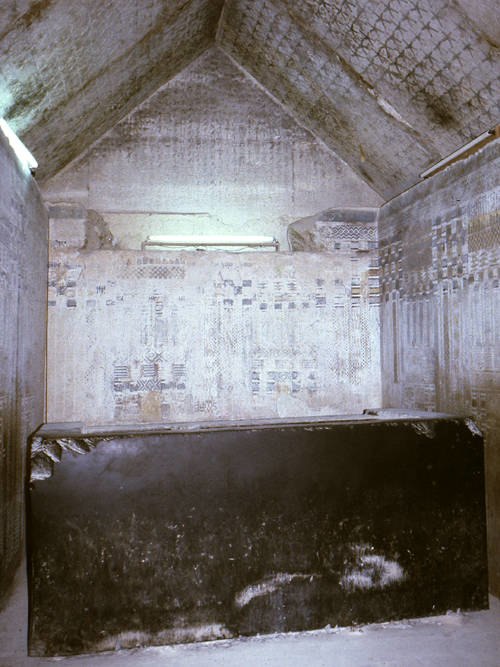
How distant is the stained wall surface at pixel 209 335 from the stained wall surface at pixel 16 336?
0.32 m

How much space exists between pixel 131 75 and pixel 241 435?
8.28 ft

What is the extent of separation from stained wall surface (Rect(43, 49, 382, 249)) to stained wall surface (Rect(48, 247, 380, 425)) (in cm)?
38

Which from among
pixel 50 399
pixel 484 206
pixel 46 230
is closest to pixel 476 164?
pixel 484 206

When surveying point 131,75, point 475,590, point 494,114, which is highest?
point 131,75

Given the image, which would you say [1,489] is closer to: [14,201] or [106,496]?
[106,496]

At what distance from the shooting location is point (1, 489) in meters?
2.54

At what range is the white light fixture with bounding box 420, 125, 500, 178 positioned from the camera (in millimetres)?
2700

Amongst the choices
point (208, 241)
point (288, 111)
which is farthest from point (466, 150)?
point (208, 241)

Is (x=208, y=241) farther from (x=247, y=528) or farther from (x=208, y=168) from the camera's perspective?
(x=247, y=528)

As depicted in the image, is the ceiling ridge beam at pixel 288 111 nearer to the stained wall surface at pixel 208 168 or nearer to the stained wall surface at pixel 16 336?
the stained wall surface at pixel 208 168

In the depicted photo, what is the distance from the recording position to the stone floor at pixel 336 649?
6.82 feet

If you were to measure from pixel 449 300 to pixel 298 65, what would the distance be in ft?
6.27

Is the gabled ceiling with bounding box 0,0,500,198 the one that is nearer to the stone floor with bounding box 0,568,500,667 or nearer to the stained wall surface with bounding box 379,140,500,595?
the stained wall surface with bounding box 379,140,500,595

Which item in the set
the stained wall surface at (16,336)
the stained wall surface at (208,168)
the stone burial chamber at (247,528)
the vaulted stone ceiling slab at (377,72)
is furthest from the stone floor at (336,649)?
the stained wall surface at (208,168)
